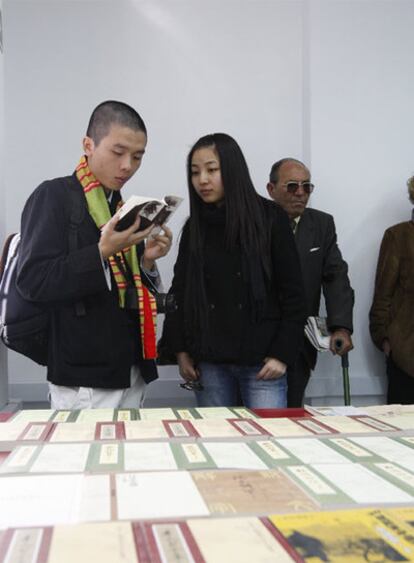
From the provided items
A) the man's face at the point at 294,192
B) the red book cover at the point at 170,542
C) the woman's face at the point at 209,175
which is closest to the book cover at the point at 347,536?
the red book cover at the point at 170,542

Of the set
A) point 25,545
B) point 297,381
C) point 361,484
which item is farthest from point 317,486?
point 297,381

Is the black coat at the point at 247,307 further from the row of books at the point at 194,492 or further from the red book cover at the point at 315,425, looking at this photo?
the row of books at the point at 194,492

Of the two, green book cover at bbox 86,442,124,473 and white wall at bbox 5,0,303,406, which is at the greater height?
white wall at bbox 5,0,303,406

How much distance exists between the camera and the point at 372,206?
3469 millimetres

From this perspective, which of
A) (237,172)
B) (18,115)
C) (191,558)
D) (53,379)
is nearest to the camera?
(191,558)

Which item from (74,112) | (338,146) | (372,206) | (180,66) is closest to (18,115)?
(74,112)

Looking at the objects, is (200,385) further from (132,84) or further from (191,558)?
(132,84)

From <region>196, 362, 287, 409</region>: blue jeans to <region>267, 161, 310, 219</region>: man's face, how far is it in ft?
3.61

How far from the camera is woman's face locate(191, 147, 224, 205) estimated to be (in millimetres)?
2053

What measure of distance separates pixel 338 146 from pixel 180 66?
3.25 ft

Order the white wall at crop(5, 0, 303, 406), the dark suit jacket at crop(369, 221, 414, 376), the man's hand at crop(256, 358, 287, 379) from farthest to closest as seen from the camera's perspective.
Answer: the white wall at crop(5, 0, 303, 406), the dark suit jacket at crop(369, 221, 414, 376), the man's hand at crop(256, 358, 287, 379)

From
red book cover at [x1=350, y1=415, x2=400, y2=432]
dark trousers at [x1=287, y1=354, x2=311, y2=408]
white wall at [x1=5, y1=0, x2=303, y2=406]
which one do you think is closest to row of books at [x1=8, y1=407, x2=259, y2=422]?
red book cover at [x1=350, y1=415, x2=400, y2=432]

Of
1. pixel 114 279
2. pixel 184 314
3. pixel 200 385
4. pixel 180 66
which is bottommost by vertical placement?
pixel 200 385

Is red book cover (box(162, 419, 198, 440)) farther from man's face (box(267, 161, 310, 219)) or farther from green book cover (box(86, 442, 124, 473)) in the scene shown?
man's face (box(267, 161, 310, 219))
